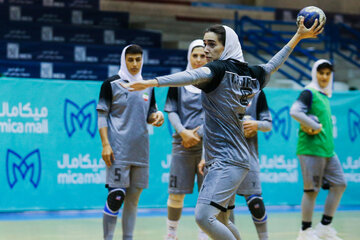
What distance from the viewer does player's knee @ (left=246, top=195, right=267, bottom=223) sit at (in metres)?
6.38

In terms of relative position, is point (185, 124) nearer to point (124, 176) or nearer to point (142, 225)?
point (124, 176)

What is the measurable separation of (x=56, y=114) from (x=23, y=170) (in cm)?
91

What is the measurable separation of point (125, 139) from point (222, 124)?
5.11ft

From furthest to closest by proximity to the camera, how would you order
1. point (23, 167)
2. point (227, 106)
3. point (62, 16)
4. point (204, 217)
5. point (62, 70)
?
1. point (62, 16)
2. point (62, 70)
3. point (23, 167)
4. point (227, 106)
5. point (204, 217)

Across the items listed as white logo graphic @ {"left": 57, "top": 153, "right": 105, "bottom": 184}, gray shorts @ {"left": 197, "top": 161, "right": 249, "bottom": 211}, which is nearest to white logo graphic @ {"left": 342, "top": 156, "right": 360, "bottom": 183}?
white logo graphic @ {"left": 57, "top": 153, "right": 105, "bottom": 184}

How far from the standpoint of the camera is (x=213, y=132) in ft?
16.0

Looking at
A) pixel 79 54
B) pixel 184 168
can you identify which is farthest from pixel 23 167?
pixel 79 54

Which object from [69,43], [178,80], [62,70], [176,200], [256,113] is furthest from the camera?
[69,43]

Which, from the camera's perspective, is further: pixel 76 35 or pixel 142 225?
pixel 76 35

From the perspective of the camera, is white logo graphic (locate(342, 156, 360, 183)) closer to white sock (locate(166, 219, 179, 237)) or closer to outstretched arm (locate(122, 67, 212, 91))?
white sock (locate(166, 219, 179, 237))

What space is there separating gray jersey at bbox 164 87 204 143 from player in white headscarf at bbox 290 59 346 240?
118 centimetres

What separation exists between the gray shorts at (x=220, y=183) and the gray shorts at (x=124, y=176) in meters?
1.41

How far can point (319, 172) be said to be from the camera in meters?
7.38

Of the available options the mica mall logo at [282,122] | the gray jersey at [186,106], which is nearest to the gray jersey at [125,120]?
the gray jersey at [186,106]
